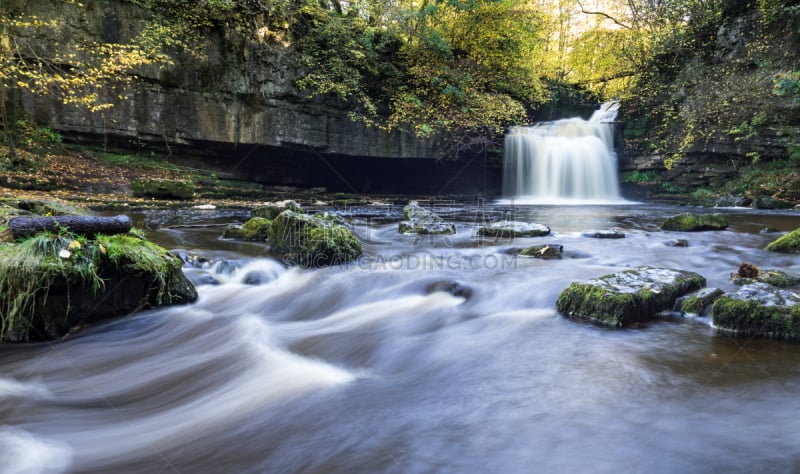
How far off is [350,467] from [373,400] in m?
→ 0.77

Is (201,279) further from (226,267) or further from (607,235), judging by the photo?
(607,235)

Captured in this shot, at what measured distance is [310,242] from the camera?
6359mm

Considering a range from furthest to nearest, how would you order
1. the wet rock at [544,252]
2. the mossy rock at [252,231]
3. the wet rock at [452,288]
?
the mossy rock at [252,231] → the wet rock at [544,252] → the wet rock at [452,288]

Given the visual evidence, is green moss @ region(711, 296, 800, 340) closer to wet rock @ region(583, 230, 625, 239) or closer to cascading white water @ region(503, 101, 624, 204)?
wet rock @ region(583, 230, 625, 239)

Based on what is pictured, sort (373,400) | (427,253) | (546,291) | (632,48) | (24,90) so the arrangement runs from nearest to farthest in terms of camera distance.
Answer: (373,400) → (546,291) → (427,253) → (24,90) → (632,48)

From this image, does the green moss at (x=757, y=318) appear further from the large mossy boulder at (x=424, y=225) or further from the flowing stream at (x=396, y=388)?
A: the large mossy boulder at (x=424, y=225)

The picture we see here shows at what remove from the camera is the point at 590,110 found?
20.4 m

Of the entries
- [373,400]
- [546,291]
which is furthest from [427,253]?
[373,400]

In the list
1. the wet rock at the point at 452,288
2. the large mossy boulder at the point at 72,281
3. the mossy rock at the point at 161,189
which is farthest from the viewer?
the mossy rock at the point at 161,189

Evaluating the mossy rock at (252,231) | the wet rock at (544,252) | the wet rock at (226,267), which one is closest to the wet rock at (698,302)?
the wet rock at (544,252)

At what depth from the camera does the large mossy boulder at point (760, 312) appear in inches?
131

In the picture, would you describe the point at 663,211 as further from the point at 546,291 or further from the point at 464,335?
the point at 464,335

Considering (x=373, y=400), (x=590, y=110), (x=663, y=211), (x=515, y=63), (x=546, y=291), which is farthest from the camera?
(x=590, y=110)

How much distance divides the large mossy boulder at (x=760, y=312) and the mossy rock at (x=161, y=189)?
1254 centimetres
